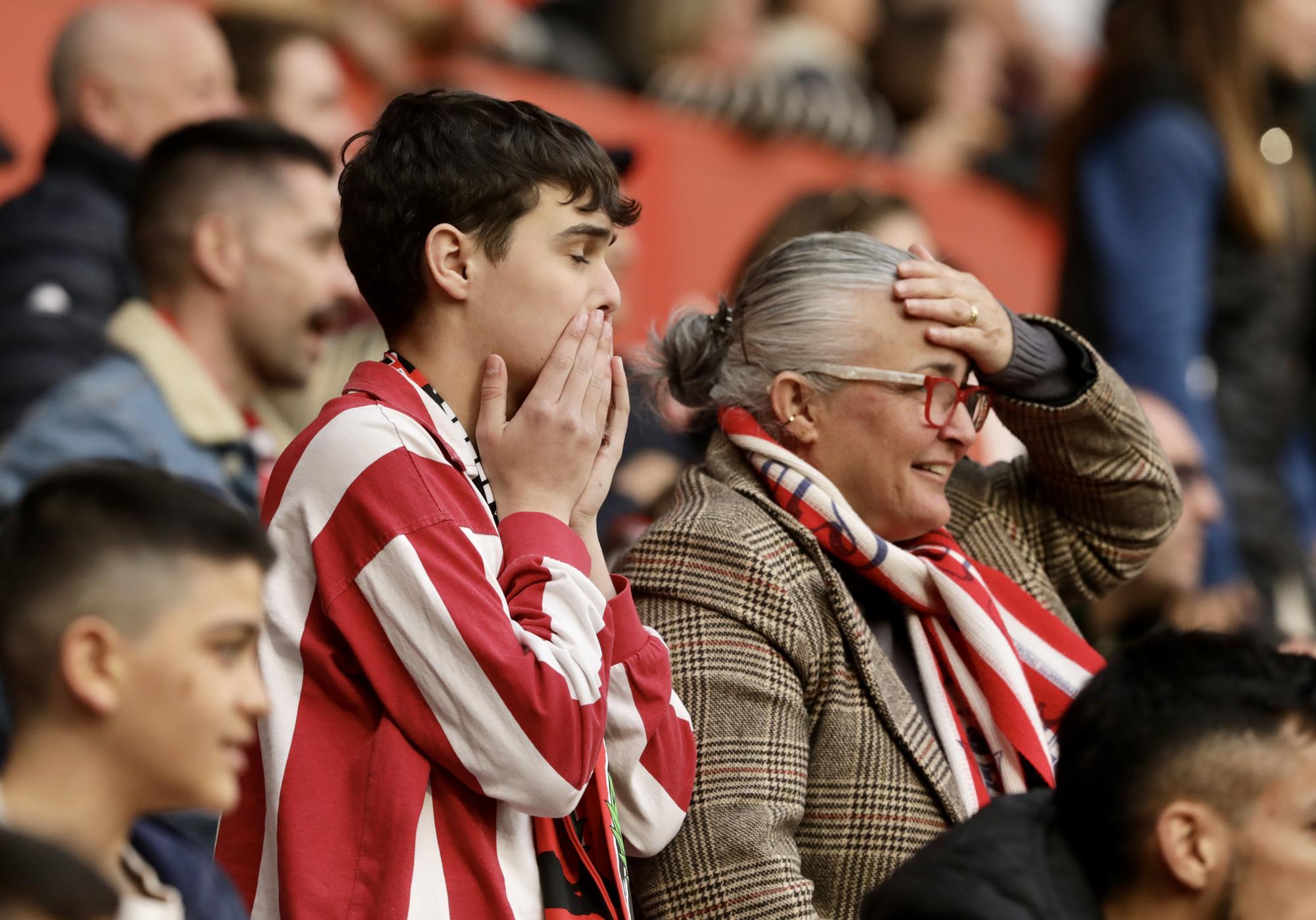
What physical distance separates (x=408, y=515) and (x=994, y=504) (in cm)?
120

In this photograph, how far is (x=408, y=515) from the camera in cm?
208

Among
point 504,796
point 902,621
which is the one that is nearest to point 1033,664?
point 902,621

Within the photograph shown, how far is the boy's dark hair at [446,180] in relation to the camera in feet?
7.41

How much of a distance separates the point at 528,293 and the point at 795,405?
0.60 metres

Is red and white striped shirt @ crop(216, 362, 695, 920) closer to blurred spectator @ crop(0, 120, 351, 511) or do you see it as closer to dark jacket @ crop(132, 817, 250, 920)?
dark jacket @ crop(132, 817, 250, 920)

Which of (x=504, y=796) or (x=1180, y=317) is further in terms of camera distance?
(x=1180, y=317)

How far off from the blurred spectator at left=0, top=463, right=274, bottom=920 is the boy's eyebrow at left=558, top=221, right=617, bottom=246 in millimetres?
651

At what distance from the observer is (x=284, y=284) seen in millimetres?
4148

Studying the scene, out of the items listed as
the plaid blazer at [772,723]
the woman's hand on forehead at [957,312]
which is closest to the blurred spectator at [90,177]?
the plaid blazer at [772,723]

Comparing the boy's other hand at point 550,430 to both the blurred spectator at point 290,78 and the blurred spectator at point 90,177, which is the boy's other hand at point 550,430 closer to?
the blurred spectator at point 90,177

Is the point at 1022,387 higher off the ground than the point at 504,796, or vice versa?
the point at 1022,387

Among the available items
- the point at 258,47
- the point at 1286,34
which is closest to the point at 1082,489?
the point at 1286,34

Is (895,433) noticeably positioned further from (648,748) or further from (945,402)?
(648,748)

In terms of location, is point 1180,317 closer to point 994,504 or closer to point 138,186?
point 994,504
